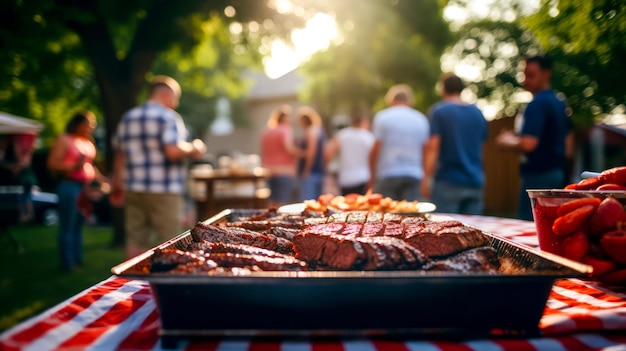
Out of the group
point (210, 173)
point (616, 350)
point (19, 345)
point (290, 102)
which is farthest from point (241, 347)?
point (290, 102)

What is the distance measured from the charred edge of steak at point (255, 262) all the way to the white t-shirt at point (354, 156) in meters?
6.39

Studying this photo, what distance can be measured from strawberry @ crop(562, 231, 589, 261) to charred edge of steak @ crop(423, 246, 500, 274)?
0.78ft

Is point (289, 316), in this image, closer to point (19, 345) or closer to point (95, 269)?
point (19, 345)

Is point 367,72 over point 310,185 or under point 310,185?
over

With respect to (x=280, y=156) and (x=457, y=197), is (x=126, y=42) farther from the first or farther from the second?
(x=457, y=197)

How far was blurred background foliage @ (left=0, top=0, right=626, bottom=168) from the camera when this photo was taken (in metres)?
2.27

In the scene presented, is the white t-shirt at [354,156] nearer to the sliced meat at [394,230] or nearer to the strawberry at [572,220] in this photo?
the sliced meat at [394,230]

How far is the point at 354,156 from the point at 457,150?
9.77ft

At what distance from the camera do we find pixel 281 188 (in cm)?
866

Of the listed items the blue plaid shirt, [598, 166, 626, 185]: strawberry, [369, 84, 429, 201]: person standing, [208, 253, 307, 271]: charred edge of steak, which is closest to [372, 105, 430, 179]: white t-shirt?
Answer: [369, 84, 429, 201]: person standing

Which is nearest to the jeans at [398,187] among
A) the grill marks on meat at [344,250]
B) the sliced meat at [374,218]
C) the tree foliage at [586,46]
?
the tree foliage at [586,46]

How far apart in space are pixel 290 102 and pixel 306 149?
30044 millimetres

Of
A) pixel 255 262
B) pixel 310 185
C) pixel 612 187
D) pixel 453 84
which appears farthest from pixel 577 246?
pixel 310 185

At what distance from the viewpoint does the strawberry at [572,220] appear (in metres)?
1.41
